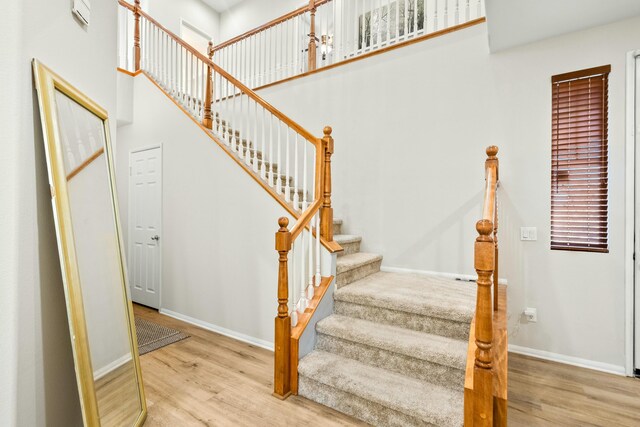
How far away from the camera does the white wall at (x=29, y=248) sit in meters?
1.09

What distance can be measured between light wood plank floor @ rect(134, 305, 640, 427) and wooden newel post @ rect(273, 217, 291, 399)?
0.31 feet

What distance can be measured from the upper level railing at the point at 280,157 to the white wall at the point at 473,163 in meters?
0.70

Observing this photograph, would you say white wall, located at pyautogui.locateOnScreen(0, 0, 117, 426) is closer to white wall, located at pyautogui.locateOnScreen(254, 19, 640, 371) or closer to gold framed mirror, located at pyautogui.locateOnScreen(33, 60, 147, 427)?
gold framed mirror, located at pyautogui.locateOnScreen(33, 60, 147, 427)

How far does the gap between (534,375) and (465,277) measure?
36.5 inches

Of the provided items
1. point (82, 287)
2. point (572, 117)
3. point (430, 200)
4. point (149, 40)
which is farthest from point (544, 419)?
point (149, 40)

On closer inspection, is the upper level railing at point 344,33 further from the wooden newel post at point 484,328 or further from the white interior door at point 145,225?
the wooden newel post at point 484,328

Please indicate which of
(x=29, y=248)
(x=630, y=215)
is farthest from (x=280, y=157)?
(x=630, y=215)

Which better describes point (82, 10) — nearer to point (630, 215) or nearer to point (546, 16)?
point (546, 16)

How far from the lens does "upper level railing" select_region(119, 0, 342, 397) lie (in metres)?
2.27

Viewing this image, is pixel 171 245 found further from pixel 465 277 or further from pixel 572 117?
pixel 572 117

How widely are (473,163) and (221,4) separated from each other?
676cm

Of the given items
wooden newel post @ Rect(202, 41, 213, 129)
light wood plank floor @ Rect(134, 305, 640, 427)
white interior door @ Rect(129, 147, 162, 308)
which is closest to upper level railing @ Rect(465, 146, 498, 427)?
light wood plank floor @ Rect(134, 305, 640, 427)

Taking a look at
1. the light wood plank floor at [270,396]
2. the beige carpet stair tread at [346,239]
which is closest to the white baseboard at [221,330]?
the light wood plank floor at [270,396]

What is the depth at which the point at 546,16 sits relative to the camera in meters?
2.45
